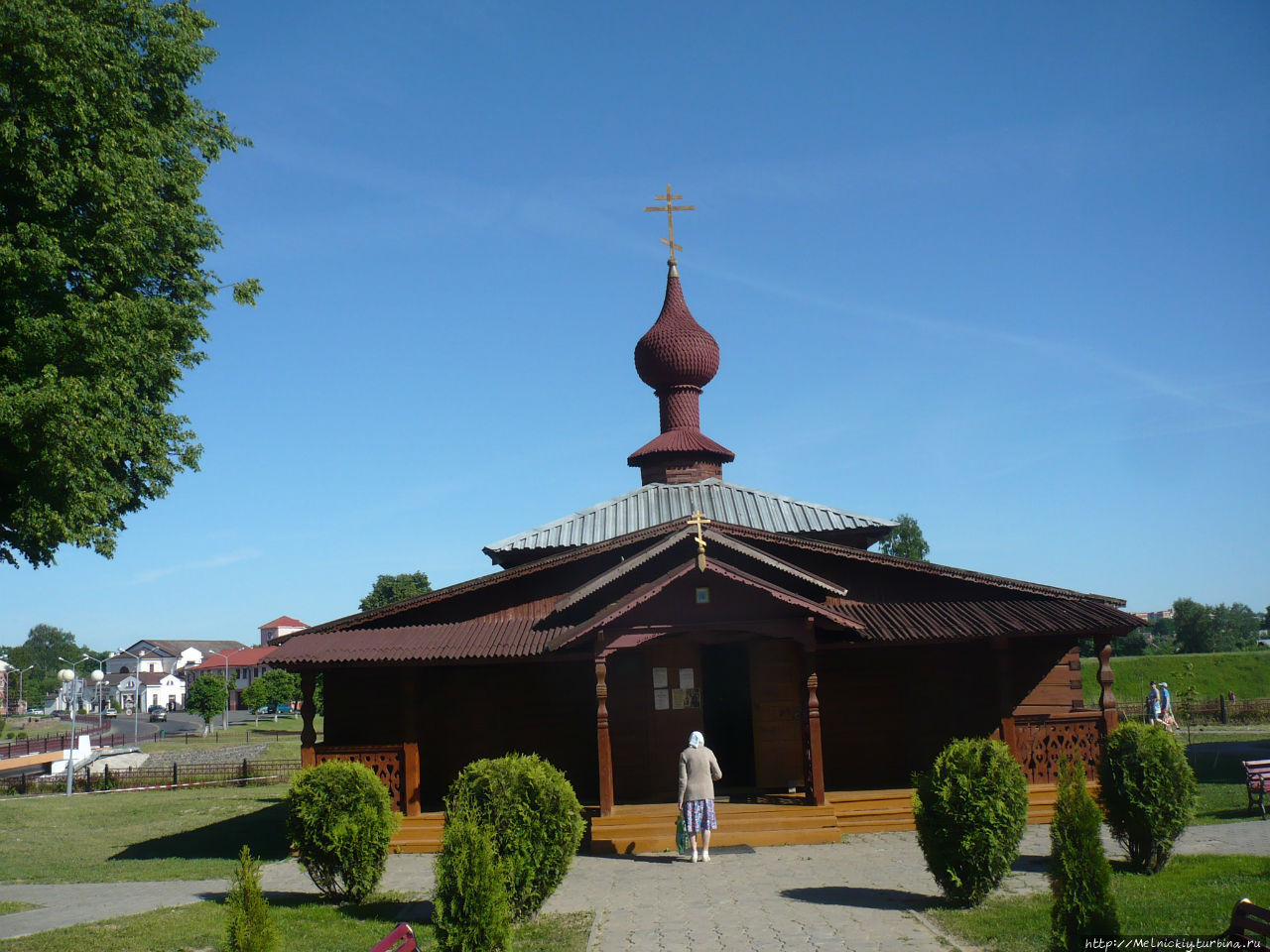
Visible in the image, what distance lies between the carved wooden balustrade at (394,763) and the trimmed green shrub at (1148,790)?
A: 9521mm

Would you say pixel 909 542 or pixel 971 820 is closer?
pixel 971 820

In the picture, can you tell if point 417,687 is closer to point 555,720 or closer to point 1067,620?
point 555,720

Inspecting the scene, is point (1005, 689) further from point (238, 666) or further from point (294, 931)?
point (238, 666)

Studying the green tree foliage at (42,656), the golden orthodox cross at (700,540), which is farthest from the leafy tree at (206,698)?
the green tree foliage at (42,656)

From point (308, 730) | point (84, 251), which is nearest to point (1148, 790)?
point (308, 730)

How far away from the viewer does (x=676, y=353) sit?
2392 cm

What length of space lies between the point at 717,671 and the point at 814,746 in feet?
9.38

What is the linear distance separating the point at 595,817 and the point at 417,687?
12.2 ft

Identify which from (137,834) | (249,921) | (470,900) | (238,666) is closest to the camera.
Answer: (249,921)

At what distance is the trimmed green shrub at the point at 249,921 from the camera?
284 inches

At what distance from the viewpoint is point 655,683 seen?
1658 cm

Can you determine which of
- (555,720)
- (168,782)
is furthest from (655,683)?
(168,782)

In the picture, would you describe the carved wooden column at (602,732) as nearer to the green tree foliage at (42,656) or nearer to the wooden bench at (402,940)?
the wooden bench at (402,940)

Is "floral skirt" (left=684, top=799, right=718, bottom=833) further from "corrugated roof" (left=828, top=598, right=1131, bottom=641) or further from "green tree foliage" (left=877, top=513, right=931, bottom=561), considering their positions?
"green tree foliage" (left=877, top=513, right=931, bottom=561)
